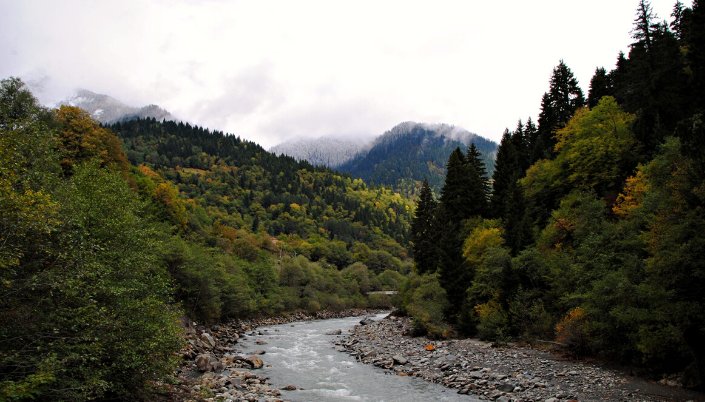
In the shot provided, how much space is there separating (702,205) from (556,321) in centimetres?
1663

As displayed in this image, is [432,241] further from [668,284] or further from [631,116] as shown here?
[668,284]

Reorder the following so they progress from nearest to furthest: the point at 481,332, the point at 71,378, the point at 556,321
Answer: the point at 71,378, the point at 556,321, the point at 481,332

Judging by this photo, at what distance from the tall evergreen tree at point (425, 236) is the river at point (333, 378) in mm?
22348

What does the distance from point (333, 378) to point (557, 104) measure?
54.7 meters

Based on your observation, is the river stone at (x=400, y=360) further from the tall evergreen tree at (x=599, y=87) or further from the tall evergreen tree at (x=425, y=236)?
the tall evergreen tree at (x=599, y=87)

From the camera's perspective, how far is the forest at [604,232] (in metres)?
15.5

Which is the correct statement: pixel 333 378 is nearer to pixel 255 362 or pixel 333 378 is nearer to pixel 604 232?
pixel 255 362

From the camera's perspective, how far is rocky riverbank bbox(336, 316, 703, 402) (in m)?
16.8

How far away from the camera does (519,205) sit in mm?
38375

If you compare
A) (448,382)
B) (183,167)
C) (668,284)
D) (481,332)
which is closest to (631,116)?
(481,332)

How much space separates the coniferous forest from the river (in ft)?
28.2

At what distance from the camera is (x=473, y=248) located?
42531 millimetres

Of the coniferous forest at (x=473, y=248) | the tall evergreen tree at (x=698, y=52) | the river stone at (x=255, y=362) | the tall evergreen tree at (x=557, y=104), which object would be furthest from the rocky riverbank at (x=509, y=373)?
the tall evergreen tree at (x=557, y=104)

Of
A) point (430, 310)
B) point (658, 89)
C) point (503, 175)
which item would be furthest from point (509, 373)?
point (503, 175)
